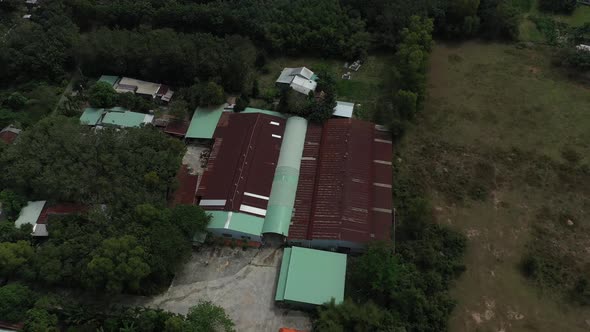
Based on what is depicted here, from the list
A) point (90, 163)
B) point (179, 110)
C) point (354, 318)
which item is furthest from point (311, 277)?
point (179, 110)

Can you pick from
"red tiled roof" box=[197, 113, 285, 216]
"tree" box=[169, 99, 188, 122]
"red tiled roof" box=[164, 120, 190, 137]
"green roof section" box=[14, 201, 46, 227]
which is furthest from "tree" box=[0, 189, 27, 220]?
"tree" box=[169, 99, 188, 122]

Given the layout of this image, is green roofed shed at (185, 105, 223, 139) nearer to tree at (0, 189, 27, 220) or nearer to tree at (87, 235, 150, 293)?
tree at (87, 235, 150, 293)

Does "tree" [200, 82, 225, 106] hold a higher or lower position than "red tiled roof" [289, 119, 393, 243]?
higher

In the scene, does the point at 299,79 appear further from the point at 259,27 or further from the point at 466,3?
the point at 466,3

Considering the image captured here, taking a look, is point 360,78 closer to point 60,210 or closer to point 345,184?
point 345,184

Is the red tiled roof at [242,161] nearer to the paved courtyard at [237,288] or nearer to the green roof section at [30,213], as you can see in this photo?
the paved courtyard at [237,288]

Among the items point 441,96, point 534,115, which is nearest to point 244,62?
point 441,96
